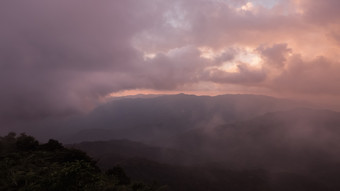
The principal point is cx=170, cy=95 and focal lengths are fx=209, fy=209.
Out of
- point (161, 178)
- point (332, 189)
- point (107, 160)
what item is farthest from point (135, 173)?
point (332, 189)

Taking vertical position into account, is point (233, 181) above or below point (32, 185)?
below

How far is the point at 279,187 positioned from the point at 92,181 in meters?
184

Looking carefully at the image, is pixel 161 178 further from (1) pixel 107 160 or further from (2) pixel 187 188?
(1) pixel 107 160

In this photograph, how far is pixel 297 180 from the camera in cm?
17625

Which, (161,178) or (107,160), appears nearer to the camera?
(161,178)

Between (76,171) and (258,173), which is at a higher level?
(76,171)

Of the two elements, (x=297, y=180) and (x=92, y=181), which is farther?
(x=297, y=180)

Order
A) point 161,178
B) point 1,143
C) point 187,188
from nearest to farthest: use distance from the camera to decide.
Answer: point 1,143 → point 187,188 → point 161,178

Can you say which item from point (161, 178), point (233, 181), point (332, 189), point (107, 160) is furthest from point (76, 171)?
point (332, 189)

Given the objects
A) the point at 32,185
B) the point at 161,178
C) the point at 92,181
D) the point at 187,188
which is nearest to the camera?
the point at 32,185

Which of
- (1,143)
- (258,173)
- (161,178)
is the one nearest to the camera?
(1,143)

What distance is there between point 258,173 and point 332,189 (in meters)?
54.4

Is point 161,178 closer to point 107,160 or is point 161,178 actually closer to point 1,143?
point 107,160

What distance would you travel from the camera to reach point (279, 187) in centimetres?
16225
